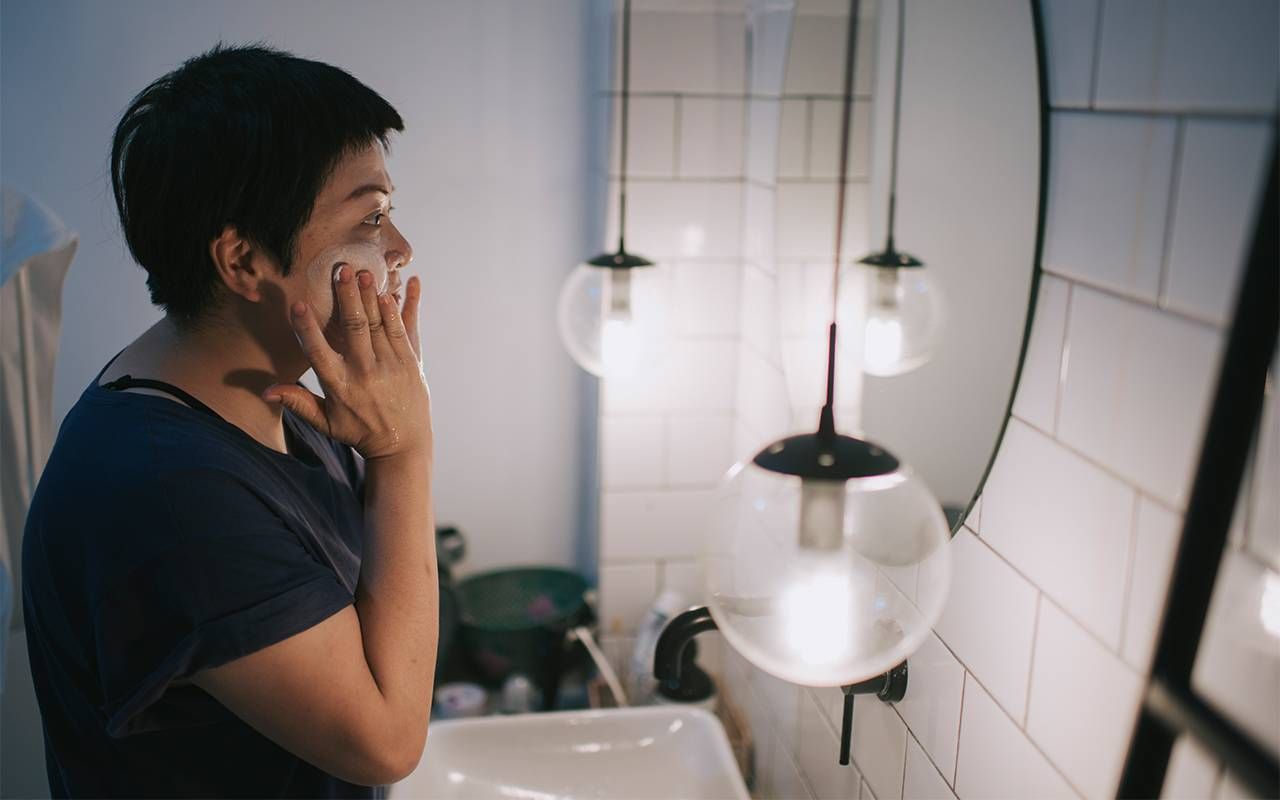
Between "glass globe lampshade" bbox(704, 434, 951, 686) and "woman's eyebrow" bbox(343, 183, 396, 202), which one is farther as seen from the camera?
"woman's eyebrow" bbox(343, 183, 396, 202)

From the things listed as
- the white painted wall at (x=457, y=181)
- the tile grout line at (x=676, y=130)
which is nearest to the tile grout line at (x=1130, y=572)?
the tile grout line at (x=676, y=130)

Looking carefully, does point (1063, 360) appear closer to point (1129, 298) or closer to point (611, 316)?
point (1129, 298)

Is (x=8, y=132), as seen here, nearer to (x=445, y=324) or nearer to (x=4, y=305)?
(x=4, y=305)

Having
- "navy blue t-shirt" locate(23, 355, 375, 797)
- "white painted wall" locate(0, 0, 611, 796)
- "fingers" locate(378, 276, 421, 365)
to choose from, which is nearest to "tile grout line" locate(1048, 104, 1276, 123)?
"fingers" locate(378, 276, 421, 365)

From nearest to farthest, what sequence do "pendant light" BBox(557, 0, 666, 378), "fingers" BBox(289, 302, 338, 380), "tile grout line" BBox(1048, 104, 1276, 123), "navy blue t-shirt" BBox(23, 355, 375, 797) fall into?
"tile grout line" BBox(1048, 104, 1276, 123)
"navy blue t-shirt" BBox(23, 355, 375, 797)
"fingers" BBox(289, 302, 338, 380)
"pendant light" BBox(557, 0, 666, 378)

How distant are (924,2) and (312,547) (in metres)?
0.77

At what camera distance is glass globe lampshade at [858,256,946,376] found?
936mm

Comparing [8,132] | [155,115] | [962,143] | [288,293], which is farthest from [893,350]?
[8,132]

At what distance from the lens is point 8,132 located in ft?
5.81

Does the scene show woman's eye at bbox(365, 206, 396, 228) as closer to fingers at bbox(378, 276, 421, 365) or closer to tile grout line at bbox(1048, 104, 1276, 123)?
fingers at bbox(378, 276, 421, 365)

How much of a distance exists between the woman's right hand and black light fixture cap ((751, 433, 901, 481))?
0.44 metres

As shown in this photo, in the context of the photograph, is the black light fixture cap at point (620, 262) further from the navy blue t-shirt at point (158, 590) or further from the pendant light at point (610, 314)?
the navy blue t-shirt at point (158, 590)

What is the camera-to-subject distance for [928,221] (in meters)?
0.95

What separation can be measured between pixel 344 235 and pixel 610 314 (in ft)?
1.57
